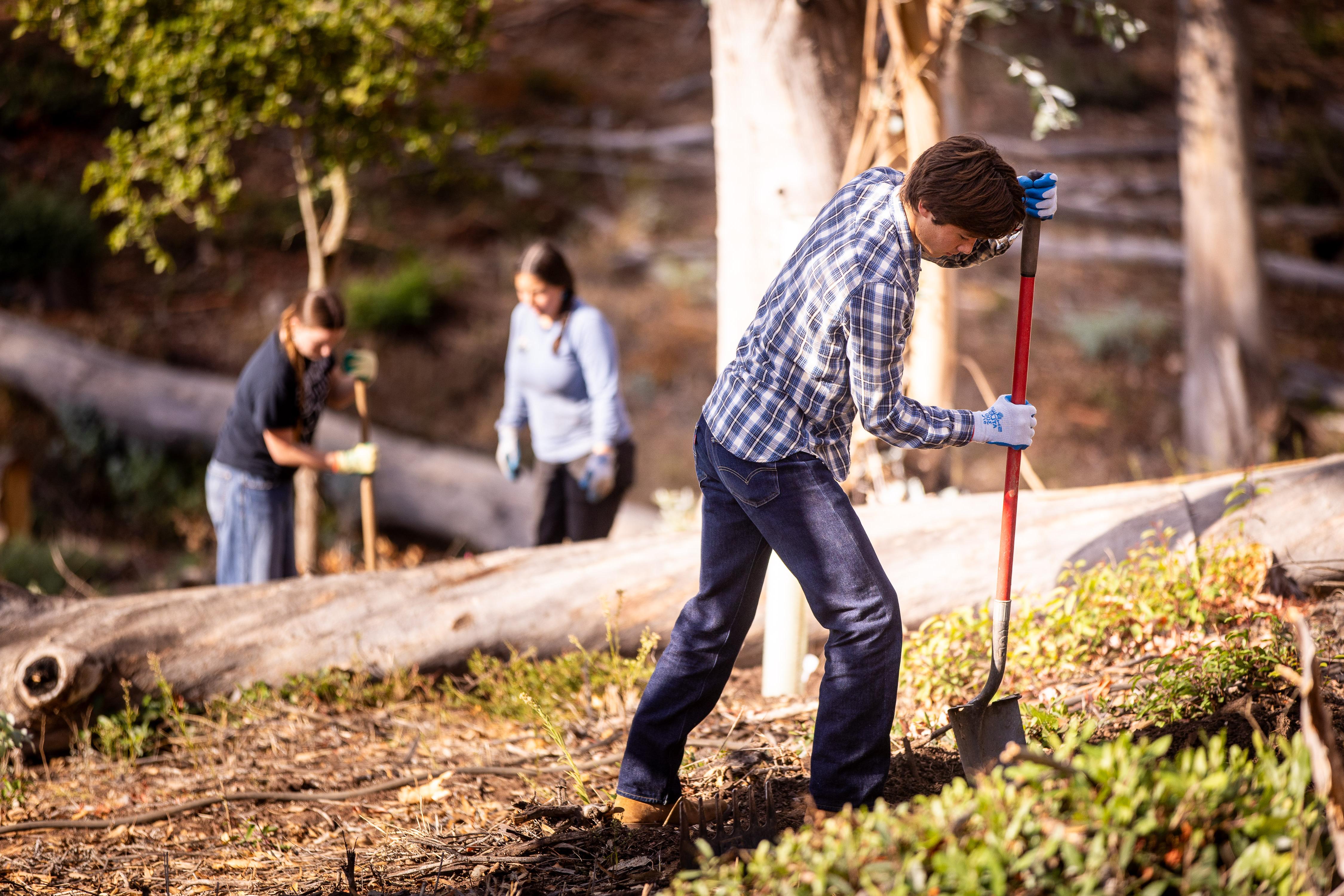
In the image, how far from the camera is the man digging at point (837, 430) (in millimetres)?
2309

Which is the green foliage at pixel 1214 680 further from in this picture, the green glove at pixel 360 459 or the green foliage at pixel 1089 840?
the green glove at pixel 360 459

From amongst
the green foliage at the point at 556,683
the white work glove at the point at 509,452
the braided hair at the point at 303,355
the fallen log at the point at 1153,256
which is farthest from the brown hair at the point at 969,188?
the fallen log at the point at 1153,256

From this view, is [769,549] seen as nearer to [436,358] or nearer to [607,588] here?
[607,588]

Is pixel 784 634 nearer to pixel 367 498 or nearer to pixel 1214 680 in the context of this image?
pixel 1214 680

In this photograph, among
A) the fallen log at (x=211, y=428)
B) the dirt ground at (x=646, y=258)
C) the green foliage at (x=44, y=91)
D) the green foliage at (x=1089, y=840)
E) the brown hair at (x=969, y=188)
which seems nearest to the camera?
the green foliage at (x=1089, y=840)

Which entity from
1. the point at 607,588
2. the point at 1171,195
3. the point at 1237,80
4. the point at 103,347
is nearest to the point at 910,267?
the point at 607,588

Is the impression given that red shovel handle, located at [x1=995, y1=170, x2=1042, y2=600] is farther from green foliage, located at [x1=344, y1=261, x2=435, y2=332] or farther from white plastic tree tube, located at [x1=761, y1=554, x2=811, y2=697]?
green foliage, located at [x1=344, y1=261, x2=435, y2=332]

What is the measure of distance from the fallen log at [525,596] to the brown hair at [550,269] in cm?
120

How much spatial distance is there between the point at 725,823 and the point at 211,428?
21.4 feet

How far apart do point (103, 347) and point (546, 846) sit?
25.0 feet

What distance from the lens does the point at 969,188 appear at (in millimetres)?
2225

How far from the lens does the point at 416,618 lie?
4.09 metres

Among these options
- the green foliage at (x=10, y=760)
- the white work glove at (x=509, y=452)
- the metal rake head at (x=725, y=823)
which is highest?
the white work glove at (x=509, y=452)

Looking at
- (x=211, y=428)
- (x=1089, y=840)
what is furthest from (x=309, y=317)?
(x=211, y=428)
